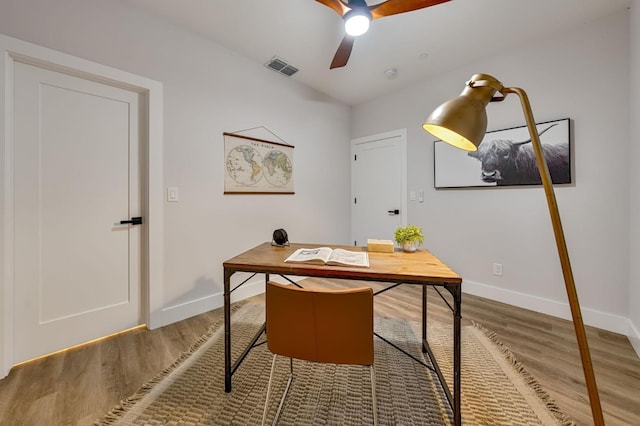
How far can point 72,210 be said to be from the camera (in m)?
1.80

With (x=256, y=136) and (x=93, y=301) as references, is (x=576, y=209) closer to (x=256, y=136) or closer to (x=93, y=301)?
(x=256, y=136)

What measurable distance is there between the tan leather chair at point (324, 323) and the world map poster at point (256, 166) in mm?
1812

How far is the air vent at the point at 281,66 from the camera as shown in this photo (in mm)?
2703

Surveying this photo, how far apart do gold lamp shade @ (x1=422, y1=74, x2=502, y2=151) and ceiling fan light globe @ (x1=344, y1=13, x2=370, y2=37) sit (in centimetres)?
103

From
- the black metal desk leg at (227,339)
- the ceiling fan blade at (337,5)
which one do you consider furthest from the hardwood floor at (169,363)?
the ceiling fan blade at (337,5)

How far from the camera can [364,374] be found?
153 cm

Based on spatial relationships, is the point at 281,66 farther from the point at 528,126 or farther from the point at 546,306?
the point at 546,306

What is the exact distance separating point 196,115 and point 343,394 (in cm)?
244

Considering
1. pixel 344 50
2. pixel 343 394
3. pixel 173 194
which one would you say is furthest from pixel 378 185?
pixel 343 394

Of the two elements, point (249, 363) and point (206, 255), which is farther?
point (206, 255)

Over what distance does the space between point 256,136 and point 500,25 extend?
243 centimetres

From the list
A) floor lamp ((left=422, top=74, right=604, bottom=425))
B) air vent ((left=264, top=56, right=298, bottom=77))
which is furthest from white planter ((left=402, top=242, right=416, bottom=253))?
air vent ((left=264, top=56, right=298, bottom=77))

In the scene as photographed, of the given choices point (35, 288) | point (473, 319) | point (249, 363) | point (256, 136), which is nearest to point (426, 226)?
point (473, 319)

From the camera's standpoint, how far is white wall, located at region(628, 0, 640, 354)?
1.77m
